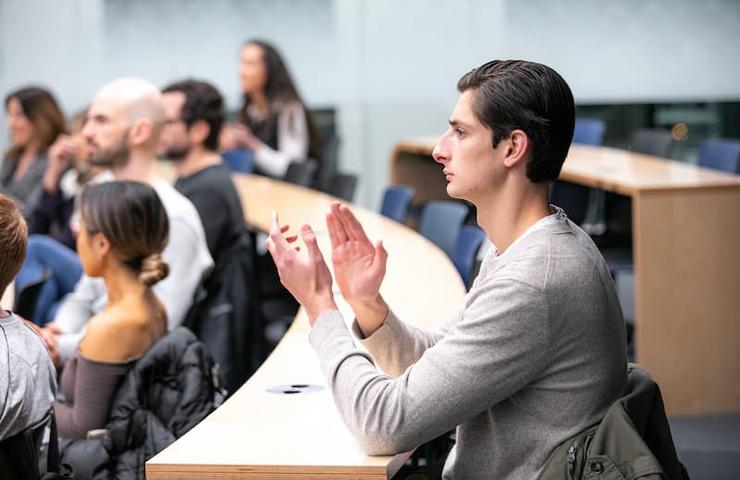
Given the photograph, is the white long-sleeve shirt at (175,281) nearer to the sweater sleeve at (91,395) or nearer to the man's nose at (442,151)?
the sweater sleeve at (91,395)

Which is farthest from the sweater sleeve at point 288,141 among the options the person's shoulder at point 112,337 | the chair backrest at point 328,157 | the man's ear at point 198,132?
the person's shoulder at point 112,337

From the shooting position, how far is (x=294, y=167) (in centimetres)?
674

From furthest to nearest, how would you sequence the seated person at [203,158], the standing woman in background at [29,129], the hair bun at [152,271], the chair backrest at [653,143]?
the chair backrest at [653,143] → the standing woman in background at [29,129] → the seated person at [203,158] → the hair bun at [152,271]

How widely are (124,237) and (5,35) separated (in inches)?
277

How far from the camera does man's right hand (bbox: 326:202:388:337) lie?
6.47 ft

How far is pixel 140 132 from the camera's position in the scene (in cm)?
414

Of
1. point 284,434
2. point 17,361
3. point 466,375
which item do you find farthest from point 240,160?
point 466,375

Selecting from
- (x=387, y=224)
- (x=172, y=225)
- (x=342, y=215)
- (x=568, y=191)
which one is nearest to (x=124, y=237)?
(x=172, y=225)

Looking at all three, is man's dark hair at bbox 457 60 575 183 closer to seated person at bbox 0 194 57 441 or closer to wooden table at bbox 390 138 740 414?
seated person at bbox 0 194 57 441

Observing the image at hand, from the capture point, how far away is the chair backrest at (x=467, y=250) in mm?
3725

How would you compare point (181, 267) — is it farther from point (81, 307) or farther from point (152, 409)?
point (152, 409)

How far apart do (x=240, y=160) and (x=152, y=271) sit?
440 cm

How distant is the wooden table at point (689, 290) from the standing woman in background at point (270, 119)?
2942 mm

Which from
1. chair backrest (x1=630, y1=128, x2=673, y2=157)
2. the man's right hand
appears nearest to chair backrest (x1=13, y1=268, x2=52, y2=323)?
the man's right hand
